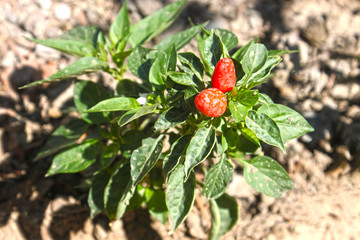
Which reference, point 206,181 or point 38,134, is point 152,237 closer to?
point 206,181

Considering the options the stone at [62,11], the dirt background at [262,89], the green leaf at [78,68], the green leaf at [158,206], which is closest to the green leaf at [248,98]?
the green leaf at [78,68]

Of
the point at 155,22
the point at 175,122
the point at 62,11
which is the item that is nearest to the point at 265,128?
the point at 175,122

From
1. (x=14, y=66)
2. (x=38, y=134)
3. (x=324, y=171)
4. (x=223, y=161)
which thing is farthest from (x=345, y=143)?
(x=14, y=66)

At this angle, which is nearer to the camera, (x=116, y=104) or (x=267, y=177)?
(x=116, y=104)

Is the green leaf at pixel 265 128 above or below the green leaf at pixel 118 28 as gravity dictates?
below

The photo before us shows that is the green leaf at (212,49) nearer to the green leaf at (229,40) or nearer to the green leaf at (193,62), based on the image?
the green leaf at (193,62)

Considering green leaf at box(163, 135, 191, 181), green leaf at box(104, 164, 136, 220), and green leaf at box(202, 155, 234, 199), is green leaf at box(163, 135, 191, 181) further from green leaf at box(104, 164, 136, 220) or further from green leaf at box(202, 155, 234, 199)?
green leaf at box(104, 164, 136, 220)

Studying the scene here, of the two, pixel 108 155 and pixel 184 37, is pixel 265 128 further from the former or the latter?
pixel 108 155
